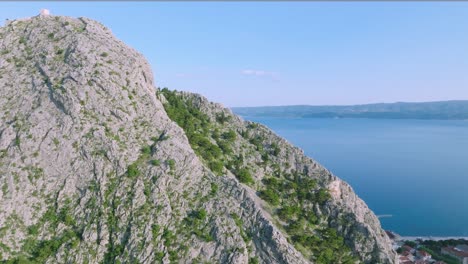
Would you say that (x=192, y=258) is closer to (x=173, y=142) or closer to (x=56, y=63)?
(x=173, y=142)

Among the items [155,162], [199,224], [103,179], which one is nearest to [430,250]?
[199,224]

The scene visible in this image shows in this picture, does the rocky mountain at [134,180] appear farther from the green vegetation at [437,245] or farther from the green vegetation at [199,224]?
the green vegetation at [437,245]

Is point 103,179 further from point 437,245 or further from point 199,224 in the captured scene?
point 437,245

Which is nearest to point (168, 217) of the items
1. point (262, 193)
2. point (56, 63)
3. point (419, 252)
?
point (262, 193)

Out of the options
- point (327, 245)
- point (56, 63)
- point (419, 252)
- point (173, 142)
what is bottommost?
point (419, 252)

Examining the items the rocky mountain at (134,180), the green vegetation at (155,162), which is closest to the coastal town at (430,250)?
the rocky mountain at (134,180)

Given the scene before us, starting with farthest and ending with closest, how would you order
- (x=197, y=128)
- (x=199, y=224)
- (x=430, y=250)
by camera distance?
(x=430, y=250) → (x=197, y=128) → (x=199, y=224)
